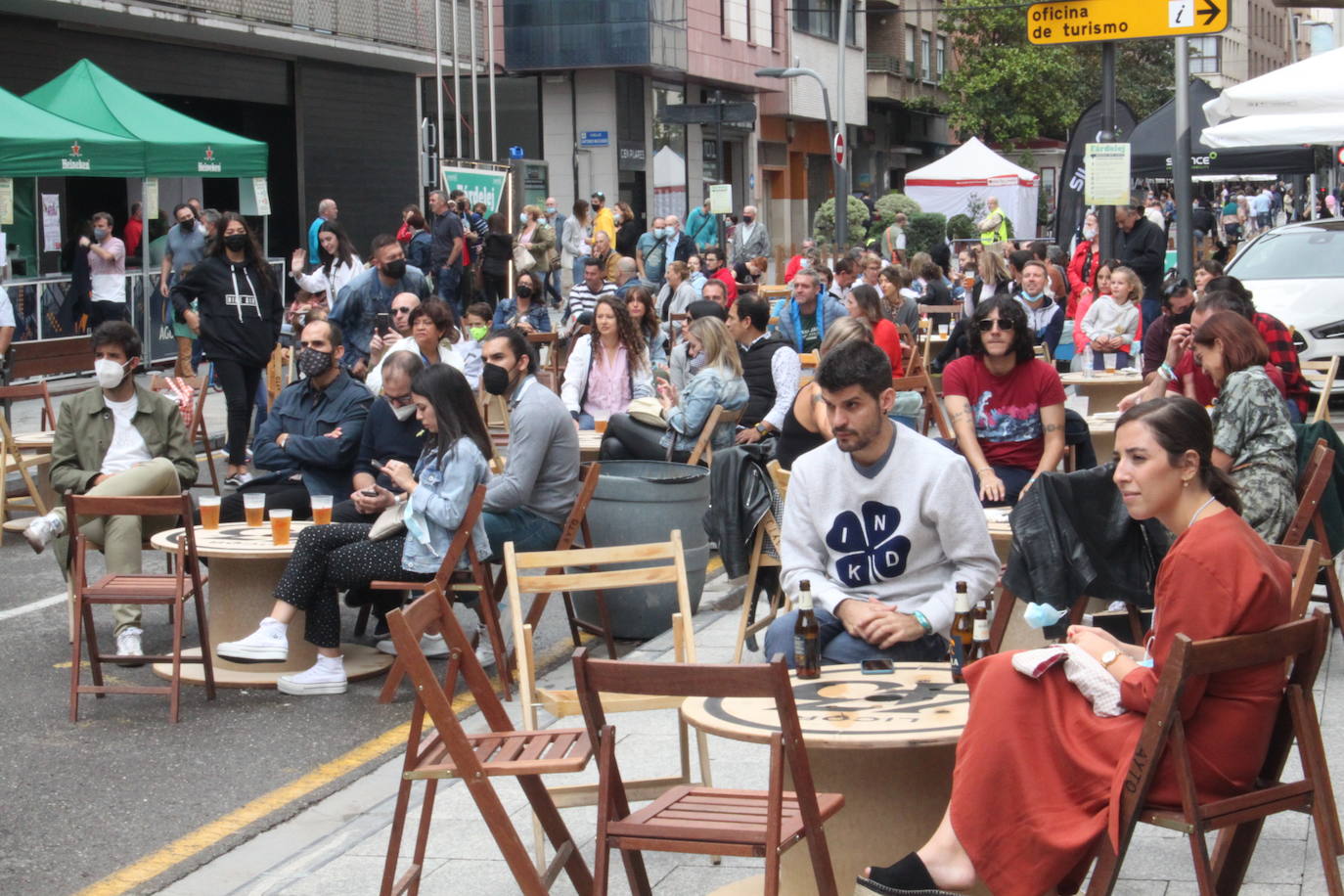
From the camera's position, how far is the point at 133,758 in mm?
6574

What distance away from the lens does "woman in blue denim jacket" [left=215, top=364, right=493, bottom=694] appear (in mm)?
7109

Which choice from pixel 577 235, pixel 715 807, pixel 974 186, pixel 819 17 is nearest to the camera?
pixel 715 807

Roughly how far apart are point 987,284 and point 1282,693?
12.4 m

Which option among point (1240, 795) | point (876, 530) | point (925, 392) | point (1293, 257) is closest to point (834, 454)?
point (876, 530)

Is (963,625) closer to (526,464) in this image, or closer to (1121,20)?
(526,464)

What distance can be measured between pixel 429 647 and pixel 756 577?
1.61m

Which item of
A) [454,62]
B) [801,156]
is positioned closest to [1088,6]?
[454,62]

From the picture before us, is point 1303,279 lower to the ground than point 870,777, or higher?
higher

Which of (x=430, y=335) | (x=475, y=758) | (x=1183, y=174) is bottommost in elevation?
(x=475, y=758)

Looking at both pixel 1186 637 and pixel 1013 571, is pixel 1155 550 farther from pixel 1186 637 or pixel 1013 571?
pixel 1186 637

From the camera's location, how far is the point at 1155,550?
5.87 metres

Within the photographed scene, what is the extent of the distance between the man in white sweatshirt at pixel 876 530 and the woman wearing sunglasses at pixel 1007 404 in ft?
8.66

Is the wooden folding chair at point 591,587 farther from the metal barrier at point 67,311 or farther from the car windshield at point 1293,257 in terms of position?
the metal barrier at point 67,311

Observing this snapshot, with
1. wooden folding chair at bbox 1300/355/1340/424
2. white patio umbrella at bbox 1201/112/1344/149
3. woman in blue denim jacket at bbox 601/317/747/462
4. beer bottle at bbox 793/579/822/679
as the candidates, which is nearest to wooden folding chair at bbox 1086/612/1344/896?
beer bottle at bbox 793/579/822/679
